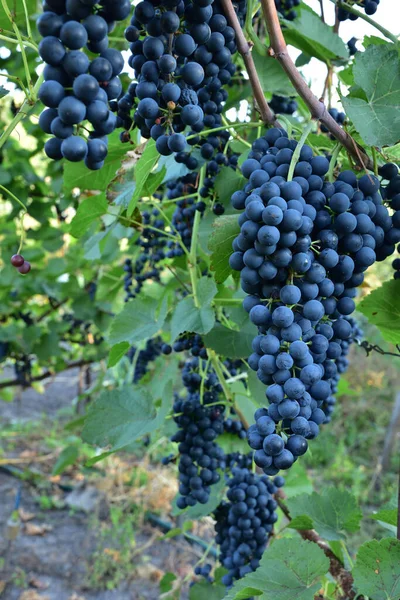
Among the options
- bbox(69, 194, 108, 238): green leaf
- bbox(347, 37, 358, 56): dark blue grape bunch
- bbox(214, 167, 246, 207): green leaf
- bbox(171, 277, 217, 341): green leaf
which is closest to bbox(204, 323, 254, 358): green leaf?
bbox(171, 277, 217, 341): green leaf

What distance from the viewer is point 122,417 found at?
1.32m

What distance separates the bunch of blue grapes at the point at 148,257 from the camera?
1.78 meters

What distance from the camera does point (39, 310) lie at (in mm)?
3592

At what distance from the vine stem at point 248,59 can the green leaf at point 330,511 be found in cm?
81

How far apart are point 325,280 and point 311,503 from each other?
2.29 feet

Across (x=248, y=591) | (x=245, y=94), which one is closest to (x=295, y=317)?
(x=248, y=591)

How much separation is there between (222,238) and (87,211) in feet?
1.92

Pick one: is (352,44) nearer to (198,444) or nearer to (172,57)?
(172,57)

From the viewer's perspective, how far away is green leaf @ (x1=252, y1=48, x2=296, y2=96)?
1.15 meters

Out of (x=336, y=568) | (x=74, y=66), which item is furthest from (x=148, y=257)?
(x=74, y=66)

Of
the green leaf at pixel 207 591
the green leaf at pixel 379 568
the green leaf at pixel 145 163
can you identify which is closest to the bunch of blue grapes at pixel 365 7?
the green leaf at pixel 145 163

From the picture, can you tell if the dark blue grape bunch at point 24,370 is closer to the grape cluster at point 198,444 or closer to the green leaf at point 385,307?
the grape cluster at point 198,444

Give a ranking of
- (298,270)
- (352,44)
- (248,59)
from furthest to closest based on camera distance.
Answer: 1. (352,44)
2. (248,59)
3. (298,270)

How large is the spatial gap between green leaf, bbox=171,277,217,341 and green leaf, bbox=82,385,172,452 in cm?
25
